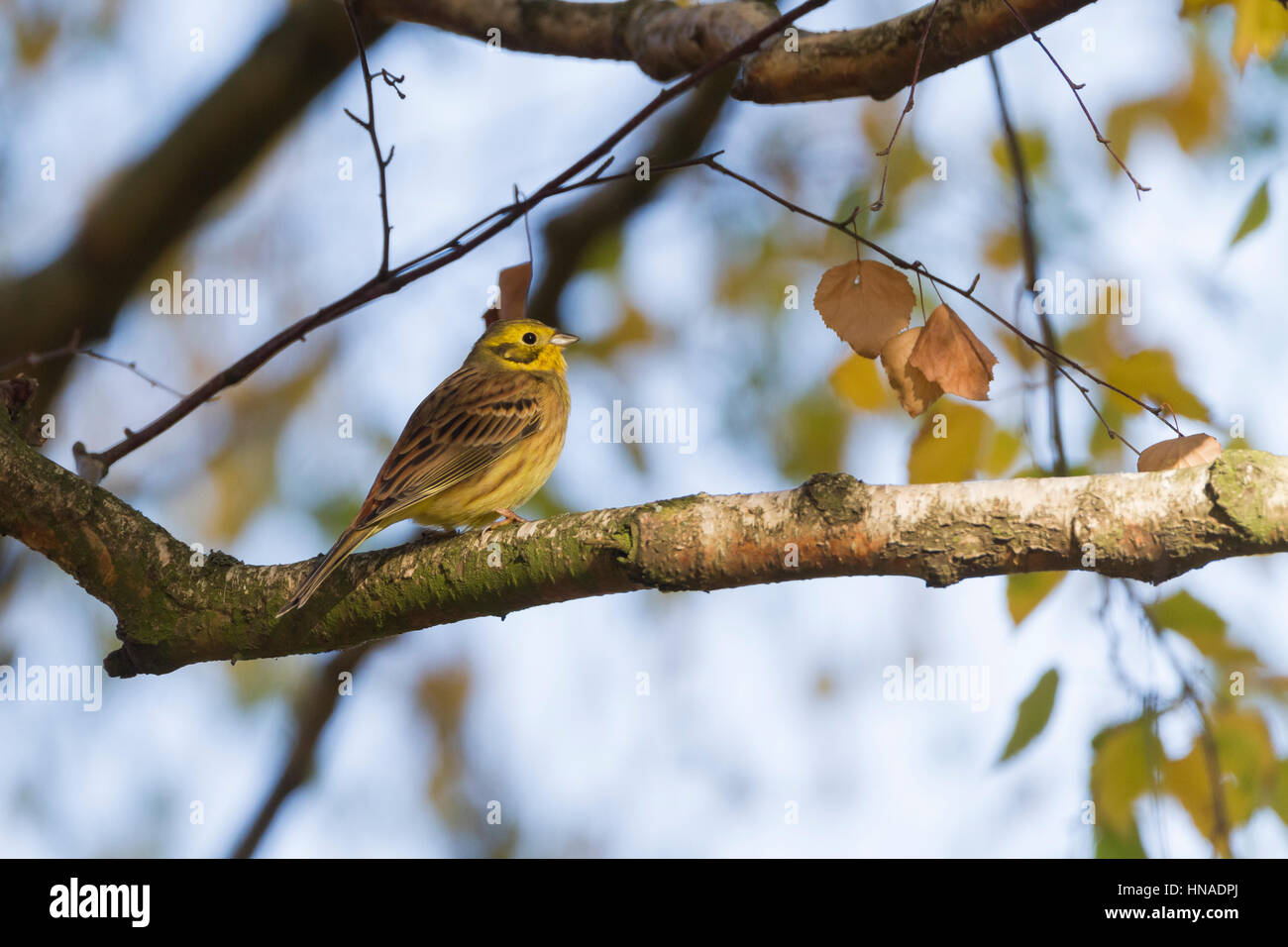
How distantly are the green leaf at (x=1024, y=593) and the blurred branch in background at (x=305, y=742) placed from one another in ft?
12.5

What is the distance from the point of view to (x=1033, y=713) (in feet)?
13.0

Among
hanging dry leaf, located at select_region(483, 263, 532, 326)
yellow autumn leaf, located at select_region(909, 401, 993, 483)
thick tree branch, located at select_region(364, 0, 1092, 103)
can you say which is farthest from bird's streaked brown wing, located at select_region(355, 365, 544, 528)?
yellow autumn leaf, located at select_region(909, 401, 993, 483)

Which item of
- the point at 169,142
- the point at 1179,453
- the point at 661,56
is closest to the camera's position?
the point at 1179,453

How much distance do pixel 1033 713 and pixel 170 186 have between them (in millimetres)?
5602

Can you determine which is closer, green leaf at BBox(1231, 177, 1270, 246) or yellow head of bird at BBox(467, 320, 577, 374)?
green leaf at BBox(1231, 177, 1270, 246)

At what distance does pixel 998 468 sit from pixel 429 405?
10.0ft

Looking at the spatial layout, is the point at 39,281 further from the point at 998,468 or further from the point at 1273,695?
the point at 1273,695

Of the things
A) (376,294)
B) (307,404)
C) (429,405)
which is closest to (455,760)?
(307,404)

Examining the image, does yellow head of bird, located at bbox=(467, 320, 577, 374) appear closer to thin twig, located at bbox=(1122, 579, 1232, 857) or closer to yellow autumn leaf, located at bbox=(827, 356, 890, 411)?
yellow autumn leaf, located at bbox=(827, 356, 890, 411)

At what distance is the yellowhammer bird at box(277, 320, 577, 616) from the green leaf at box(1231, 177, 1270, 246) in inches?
114

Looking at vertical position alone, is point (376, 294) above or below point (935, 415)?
above

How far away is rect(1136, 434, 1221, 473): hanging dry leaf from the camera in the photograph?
3262mm

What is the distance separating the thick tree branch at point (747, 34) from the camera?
4184 mm

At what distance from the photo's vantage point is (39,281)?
257 inches
